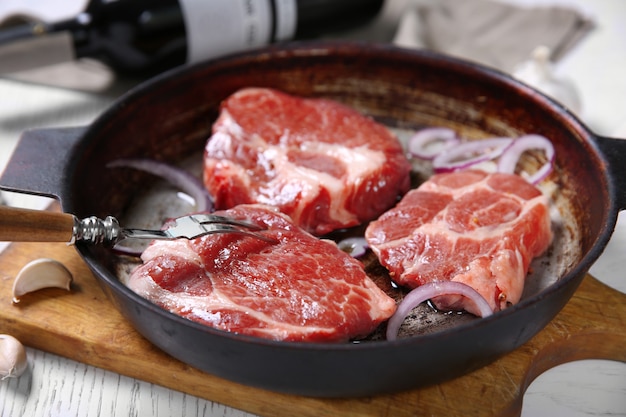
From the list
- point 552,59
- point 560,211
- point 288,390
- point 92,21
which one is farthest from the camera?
point 552,59

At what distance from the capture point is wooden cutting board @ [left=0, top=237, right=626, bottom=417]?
212cm

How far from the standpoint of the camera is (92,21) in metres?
3.49

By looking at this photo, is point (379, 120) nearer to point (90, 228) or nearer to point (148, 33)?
point (148, 33)

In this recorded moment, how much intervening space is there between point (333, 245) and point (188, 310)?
0.58 metres

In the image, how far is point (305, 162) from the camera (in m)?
2.80

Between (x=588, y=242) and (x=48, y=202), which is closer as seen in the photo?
(x=588, y=242)

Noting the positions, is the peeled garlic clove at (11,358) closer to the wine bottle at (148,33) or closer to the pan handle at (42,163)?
the pan handle at (42,163)

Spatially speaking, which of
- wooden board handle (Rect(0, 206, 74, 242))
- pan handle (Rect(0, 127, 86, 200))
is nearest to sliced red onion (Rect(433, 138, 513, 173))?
pan handle (Rect(0, 127, 86, 200))

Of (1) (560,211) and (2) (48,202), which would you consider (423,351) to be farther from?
(2) (48,202)

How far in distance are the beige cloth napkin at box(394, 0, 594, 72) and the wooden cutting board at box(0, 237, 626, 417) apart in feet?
6.11

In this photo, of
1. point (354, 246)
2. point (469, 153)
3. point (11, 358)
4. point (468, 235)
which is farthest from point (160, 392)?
point (469, 153)

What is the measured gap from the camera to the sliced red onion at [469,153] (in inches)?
117

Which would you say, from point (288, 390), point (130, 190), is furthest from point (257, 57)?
point (288, 390)

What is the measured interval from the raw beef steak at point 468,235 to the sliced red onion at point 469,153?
22 cm
